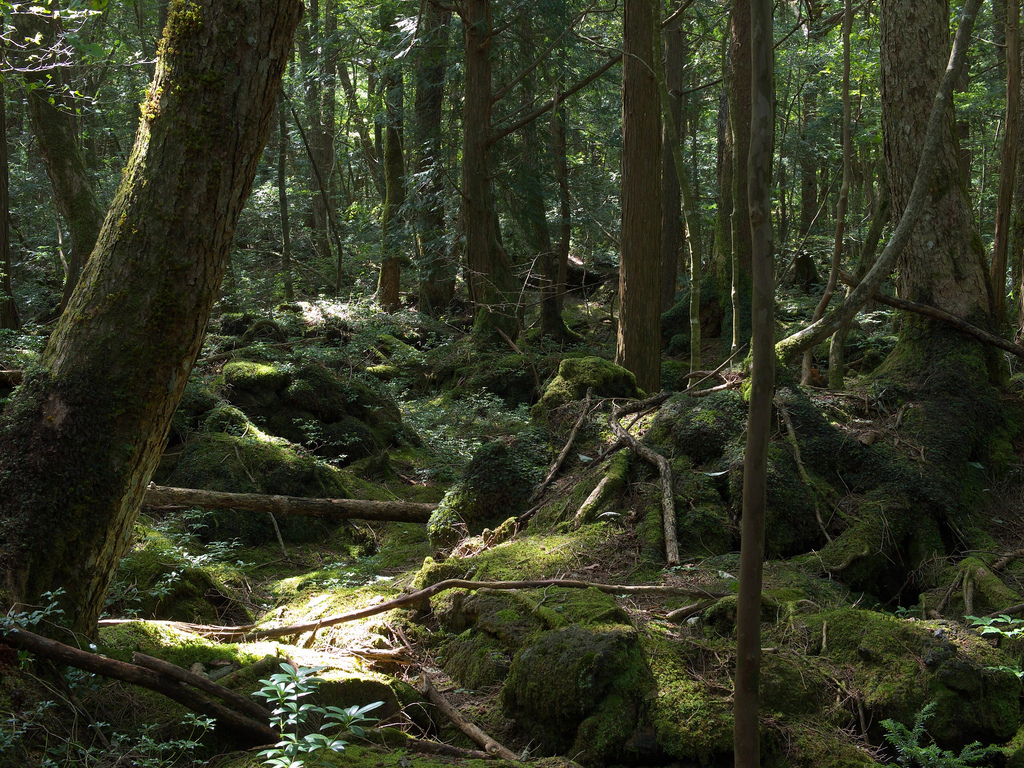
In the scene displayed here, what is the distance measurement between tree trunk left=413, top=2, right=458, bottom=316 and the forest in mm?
1460

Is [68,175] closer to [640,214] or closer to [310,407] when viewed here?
[310,407]

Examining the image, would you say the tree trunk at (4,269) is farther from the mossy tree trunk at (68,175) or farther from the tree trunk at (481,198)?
the tree trunk at (481,198)

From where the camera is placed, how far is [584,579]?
459 centimetres

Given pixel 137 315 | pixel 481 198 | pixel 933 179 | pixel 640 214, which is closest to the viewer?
pixel 137 315

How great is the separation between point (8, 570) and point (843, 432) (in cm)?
566

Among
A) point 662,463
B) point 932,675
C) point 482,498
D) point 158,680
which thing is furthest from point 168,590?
point 932,675

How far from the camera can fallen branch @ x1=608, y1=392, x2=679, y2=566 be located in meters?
4.94

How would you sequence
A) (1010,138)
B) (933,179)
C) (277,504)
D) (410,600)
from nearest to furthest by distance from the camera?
(410,600), (277,504), (933,179), (1010,138)

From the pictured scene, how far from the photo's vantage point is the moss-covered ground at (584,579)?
298 cm

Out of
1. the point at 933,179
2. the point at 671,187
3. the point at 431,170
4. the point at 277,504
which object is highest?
the point at 671,187

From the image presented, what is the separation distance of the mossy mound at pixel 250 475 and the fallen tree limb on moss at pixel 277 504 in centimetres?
54

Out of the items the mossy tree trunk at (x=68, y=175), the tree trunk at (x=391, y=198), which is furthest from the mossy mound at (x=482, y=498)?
the tree trunk at (x=391, y=198)

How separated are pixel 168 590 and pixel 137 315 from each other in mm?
2142

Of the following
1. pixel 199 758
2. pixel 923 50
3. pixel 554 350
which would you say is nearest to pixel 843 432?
pixel 923 50
